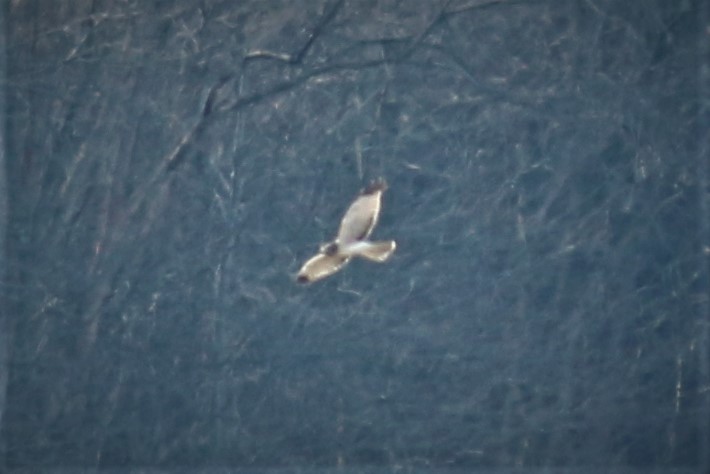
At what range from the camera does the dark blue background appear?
335cm

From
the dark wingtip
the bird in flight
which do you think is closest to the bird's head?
the bird in flight

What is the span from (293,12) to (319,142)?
0.30m

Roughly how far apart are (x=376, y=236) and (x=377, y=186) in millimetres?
112

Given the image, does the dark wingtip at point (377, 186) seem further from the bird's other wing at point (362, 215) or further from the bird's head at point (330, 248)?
the bird's head at point (330, 248)

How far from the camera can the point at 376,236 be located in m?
3.36

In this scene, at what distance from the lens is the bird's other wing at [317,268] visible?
3.37 meters

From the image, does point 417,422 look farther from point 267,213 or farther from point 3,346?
point 3,346

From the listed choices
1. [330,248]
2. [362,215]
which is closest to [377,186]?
[362,215]

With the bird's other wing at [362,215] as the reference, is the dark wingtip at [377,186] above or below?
above

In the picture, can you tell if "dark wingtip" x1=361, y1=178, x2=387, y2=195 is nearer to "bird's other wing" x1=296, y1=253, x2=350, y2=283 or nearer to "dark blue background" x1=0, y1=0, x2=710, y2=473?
"dark blue background" x1=0, y1=0, x2=710, y2=473

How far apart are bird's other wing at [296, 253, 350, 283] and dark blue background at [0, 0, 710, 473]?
2 cm

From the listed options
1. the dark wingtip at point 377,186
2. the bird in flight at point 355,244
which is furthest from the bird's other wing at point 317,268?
the dark wingtip at point 377,186

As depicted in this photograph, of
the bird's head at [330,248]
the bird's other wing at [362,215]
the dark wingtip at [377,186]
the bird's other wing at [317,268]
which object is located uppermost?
the dark wingtip at [377,186]

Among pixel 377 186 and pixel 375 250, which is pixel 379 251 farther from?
pixel 377 186
